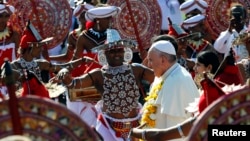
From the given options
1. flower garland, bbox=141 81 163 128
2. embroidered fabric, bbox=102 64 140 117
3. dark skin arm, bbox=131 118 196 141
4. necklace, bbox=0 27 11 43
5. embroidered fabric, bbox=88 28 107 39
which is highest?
dark skin arm, bbox=131 118 196 141

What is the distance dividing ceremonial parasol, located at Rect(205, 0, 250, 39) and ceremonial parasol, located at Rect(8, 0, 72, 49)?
1790 millimetres

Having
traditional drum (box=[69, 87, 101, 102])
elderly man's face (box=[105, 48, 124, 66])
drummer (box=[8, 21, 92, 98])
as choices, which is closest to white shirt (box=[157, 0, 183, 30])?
drummer (box=[8, 21, 92, 98])

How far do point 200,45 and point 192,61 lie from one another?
57 centimetres

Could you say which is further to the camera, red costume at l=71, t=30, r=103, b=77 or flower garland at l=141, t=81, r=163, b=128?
red costume at l=71, t=30, r=103, b=77

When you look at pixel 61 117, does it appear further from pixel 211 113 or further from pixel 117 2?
pixel 117 2

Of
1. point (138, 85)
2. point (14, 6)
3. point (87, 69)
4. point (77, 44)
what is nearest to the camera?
point (138, 85)

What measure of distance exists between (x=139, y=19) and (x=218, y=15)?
1191 millimetres

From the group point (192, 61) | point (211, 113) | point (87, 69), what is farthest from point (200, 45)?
point (211, 113)

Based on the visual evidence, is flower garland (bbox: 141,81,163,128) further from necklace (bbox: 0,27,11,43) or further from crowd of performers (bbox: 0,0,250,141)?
necklace (bbox: 0,27,11,43)

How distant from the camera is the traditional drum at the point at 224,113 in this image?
19.1 ft

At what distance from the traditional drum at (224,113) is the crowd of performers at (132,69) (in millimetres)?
Answer: 800

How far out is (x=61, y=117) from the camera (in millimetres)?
5902

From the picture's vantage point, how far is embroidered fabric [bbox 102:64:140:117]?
9.44 meters

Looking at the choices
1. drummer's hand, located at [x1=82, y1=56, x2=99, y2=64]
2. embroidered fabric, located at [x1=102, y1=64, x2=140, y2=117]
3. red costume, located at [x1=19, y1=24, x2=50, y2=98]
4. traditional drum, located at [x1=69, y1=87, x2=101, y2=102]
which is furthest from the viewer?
drummer's hand, located at [x1=82, y1=56, x2=99, y2=64]
